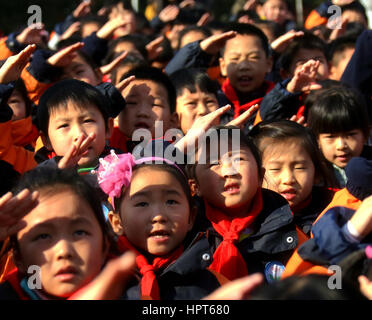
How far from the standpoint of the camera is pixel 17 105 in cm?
405

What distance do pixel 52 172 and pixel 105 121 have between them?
3.47ft

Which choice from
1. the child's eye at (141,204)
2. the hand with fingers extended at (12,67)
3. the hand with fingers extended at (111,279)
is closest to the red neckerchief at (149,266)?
the child's eye at (141,204)

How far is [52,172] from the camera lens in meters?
2.45

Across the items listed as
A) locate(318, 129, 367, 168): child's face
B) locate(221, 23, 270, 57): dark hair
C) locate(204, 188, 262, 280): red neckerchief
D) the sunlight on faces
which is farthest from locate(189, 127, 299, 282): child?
the sunlight on faces

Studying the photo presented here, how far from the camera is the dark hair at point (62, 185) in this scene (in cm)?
237

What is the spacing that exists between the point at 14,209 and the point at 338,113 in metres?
2.30

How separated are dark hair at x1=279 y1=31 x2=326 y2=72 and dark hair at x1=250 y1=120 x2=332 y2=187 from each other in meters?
1.88

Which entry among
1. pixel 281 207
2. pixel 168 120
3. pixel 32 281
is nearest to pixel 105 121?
pixel 168 120

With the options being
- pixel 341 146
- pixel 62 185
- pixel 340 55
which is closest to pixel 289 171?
pixel 341 146

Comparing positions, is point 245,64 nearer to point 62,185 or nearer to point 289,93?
point 289,93

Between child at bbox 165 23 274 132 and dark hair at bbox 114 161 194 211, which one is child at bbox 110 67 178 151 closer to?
child at bbox 165 23 274 132

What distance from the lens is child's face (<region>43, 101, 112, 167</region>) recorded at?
10.8 feet

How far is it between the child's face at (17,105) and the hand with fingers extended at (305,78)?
164cm
